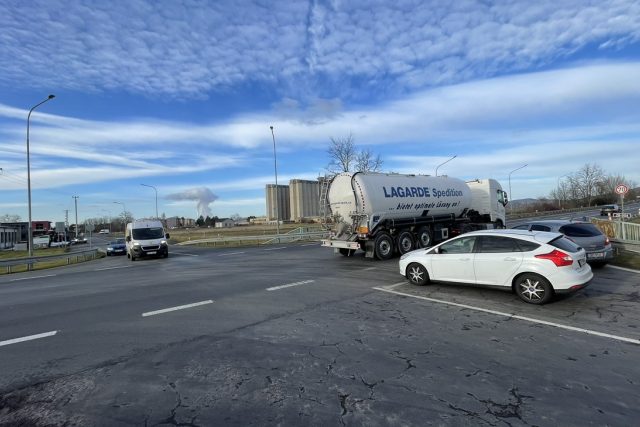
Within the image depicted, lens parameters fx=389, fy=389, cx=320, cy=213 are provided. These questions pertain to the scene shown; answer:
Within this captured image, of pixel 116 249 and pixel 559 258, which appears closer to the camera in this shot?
pixel 559 258

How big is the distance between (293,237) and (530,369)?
93.0ft

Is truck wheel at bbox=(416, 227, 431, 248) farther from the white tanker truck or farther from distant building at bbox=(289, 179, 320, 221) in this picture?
distant building at bbox=(289, 179, 320, 221)

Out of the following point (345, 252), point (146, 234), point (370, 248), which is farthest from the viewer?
point (146, 234)

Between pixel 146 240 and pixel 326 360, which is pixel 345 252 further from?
pixel 326 360

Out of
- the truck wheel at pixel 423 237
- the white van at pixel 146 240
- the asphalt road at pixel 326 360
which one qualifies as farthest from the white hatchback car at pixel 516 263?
the white van at pixel 146 240

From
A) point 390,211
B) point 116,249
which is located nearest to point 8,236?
point 116,249

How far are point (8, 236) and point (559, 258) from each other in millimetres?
95742

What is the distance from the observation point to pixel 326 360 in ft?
16.3

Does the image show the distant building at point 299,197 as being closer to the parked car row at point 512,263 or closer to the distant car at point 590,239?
the distant car at point 590,239

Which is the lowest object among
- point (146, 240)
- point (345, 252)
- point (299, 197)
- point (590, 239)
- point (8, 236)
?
point (345, 252)

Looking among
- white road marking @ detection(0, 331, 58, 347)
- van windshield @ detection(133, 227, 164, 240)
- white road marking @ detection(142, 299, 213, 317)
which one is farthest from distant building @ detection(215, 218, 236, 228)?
white road marking @ detection(0, 331, 58, 347)

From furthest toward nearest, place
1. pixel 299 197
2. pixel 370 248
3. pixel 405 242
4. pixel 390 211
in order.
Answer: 1. pixel 299 197
2. pixel 405 242
3. pixel 390 211
4. pixel 370 248

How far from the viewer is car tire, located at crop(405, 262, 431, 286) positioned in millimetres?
9812

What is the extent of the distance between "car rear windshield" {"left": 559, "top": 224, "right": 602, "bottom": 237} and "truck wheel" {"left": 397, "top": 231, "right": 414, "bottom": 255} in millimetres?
6078
